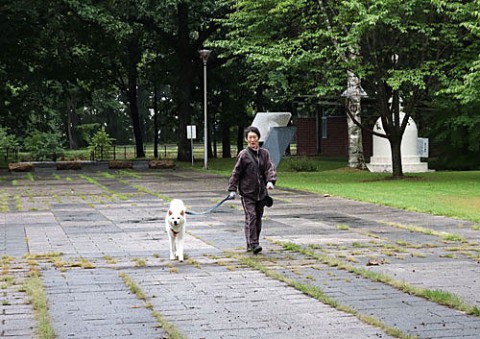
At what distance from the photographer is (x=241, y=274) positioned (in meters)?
9.96

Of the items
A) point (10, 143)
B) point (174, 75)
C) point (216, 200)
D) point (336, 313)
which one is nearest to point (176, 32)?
point (174, 75)

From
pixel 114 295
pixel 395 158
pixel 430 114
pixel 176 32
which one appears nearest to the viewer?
pixel 114 295

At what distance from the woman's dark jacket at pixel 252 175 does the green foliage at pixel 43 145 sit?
46604 mm

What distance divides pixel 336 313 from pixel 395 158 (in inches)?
898

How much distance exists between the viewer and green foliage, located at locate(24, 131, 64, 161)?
190ft

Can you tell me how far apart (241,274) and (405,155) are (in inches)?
1069

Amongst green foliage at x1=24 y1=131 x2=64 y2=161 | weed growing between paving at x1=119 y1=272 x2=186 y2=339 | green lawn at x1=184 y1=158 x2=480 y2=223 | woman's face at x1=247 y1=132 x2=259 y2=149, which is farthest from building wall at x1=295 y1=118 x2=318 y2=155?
weed growing between paving at x1=119 y1=272 x2=186 y2=339

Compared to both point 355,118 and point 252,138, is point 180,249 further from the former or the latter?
point 355,118

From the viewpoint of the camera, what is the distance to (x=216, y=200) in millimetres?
21734

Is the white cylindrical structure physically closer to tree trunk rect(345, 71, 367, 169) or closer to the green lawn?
tree trunk rect(345, 71, 367, 169)

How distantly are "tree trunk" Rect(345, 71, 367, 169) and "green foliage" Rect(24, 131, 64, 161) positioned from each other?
2651cm

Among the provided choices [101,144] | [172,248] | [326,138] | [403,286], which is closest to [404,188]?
[172,248]

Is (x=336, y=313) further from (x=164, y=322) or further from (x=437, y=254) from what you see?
(x=437, y=254)

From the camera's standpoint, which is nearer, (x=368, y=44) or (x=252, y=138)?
(x=252, y=138)
